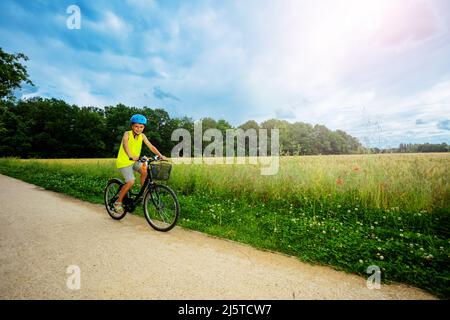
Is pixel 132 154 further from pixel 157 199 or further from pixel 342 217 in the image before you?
pixel 342 217

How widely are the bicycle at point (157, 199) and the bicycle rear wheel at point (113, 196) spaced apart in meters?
0.04

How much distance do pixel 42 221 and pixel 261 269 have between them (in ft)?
16.7

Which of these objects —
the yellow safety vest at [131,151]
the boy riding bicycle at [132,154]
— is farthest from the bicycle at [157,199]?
the yellow safety vest at [131,151]

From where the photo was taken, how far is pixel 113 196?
18.5 ft

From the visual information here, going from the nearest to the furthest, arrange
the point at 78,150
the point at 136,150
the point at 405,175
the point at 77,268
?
the point at 77,268, the point at 136,150, the point at 405,175, the point at 78,150

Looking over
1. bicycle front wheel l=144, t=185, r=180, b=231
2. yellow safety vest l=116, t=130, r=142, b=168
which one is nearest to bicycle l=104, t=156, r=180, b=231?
bicycle front wheel l=144, t=185, r=180, b=231

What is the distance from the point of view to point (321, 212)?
213 inches

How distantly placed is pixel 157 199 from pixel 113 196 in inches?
58.8

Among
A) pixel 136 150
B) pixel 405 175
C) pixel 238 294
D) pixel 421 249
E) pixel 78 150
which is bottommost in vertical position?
pixel 238 294

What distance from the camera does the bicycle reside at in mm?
4613

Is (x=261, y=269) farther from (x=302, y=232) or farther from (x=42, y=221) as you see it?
(x=42, y=221)

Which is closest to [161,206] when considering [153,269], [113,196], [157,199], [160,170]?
[157,199]
